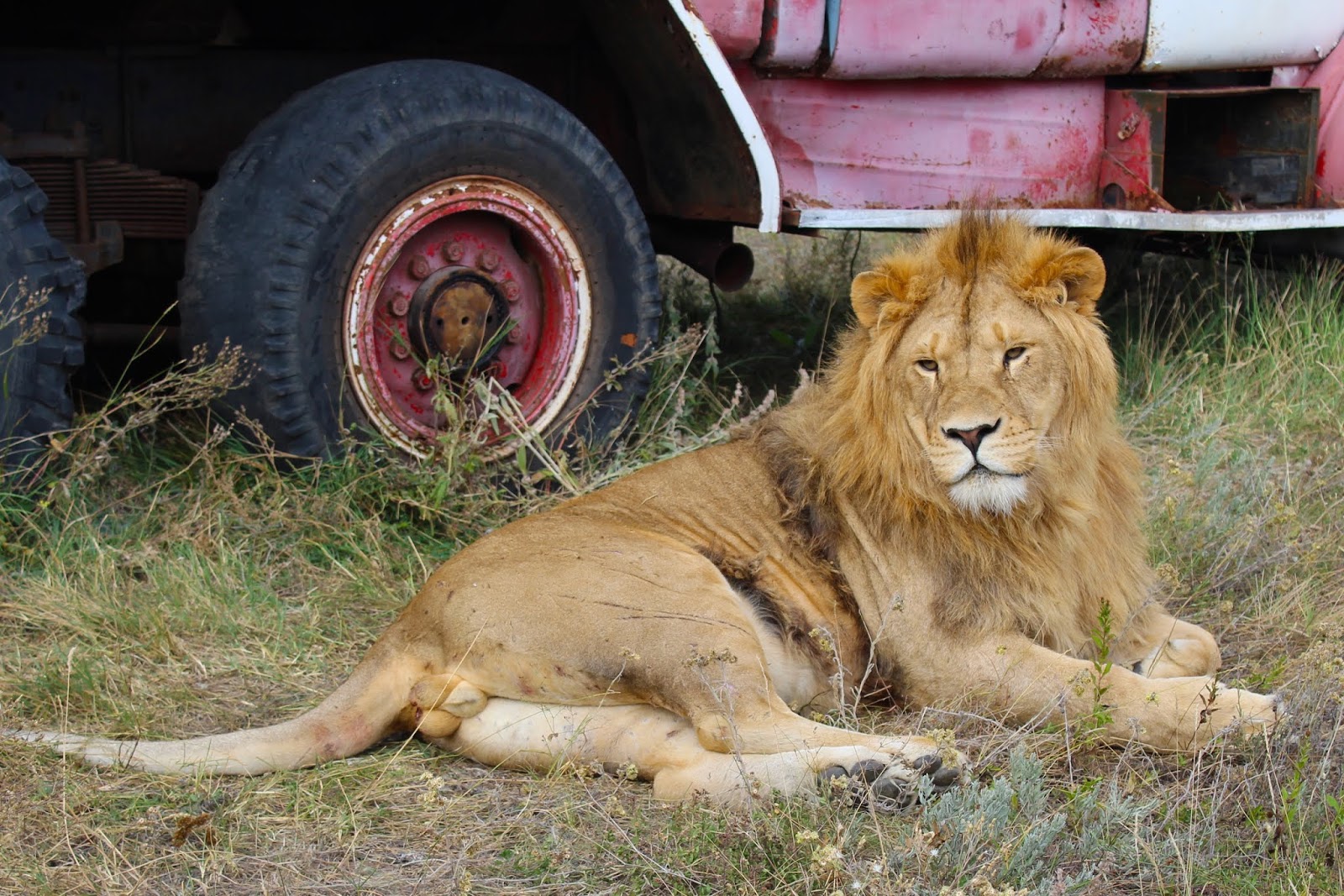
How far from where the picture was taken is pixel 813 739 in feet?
10.0

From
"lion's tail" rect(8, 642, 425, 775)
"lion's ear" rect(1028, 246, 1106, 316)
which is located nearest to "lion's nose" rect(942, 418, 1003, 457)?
"lion's ear" rect(1028, 246, 1106, 316)

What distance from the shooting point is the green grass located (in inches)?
109

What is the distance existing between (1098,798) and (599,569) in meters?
1.07

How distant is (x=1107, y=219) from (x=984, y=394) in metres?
1.99

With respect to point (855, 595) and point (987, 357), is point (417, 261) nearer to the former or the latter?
point (855, 595)

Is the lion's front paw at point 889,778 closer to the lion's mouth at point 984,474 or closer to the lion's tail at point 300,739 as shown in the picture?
the lion's mouth at point 984,474

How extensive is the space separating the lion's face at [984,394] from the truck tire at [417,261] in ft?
5.09

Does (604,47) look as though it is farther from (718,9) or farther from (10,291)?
(10,291)

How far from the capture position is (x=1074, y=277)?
3.42 metres

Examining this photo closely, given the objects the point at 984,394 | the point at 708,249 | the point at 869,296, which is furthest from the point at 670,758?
the point at 708,249

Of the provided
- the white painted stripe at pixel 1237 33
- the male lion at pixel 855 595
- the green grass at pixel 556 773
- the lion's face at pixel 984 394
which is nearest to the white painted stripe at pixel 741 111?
the green grass at pixel 556 773

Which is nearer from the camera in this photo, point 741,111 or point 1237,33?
point 741,111

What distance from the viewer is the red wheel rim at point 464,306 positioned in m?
4.44

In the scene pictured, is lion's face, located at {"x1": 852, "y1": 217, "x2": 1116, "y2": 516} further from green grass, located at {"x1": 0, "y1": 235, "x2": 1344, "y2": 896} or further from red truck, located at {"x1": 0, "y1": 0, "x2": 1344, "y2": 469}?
red truck, located at {"x1": 0, "y1": 0, "x2": 1344, "y2": 469}
